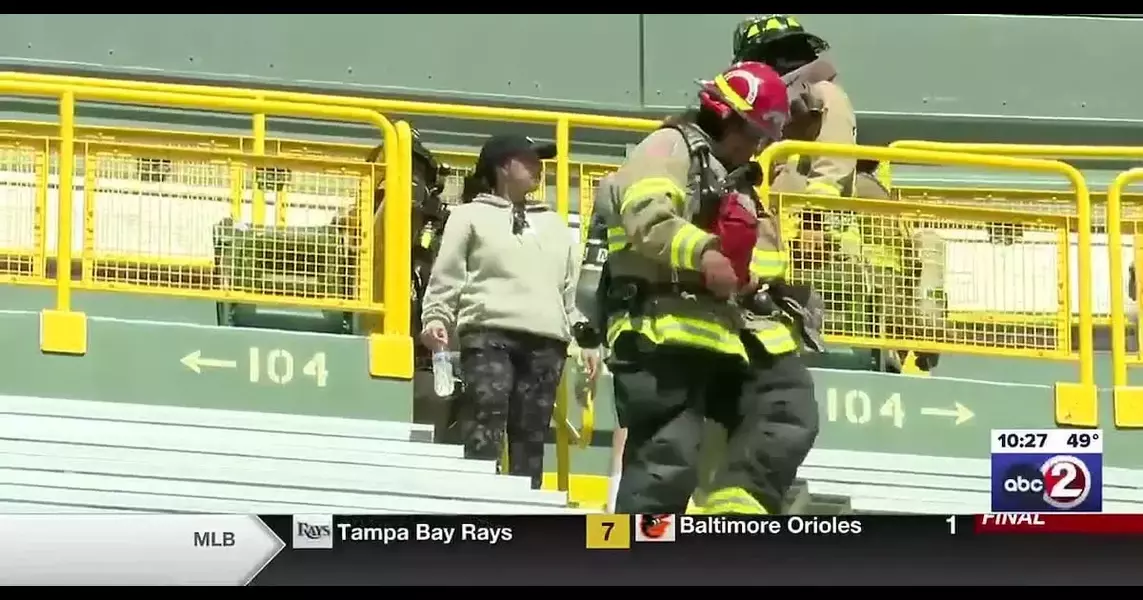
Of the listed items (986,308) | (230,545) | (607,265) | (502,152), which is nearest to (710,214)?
(607,265)

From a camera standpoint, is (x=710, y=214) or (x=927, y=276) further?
(x=927, y=276)

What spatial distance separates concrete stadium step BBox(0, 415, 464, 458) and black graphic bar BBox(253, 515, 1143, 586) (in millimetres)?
163

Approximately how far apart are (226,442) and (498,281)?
0.72m

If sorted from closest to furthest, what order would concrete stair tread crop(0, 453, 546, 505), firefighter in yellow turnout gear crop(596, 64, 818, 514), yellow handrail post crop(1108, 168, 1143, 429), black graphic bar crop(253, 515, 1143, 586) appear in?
firefighter in yellow turnout gear crop(596, 64, 818, 514)
concrete stair tread crop(0, 453, 546, 505)
black graphic bar crop(253, 515, 1143, 586)
yellow handrail post crop(1108, 168, 1143, 429)

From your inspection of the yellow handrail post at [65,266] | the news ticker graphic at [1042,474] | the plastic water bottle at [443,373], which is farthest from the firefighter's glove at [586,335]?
the yellow handrail post at [65,266]

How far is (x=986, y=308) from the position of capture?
4.66 m

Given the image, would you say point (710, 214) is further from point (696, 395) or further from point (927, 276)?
point (927, 276)

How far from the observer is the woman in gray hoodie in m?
4.39

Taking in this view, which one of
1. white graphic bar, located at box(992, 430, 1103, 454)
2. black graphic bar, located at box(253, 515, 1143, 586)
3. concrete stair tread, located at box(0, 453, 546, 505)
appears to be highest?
white graphic bar, located at box(992, 430, 1103, 454)

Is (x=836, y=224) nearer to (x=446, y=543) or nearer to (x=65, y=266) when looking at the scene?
(x=446, y=543)

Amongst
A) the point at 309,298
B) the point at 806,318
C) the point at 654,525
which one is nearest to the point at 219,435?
the point at 309,298

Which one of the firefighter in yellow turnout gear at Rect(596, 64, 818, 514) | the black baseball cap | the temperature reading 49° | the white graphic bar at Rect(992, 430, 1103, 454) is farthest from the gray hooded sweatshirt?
the temperature reading 49°

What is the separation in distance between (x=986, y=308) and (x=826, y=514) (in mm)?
666

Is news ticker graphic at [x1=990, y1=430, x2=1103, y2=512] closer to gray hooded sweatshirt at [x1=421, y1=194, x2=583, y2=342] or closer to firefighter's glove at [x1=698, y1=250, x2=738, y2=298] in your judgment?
firefighter's glove at [x1=698, y1=250, x2=738, y2=298]
